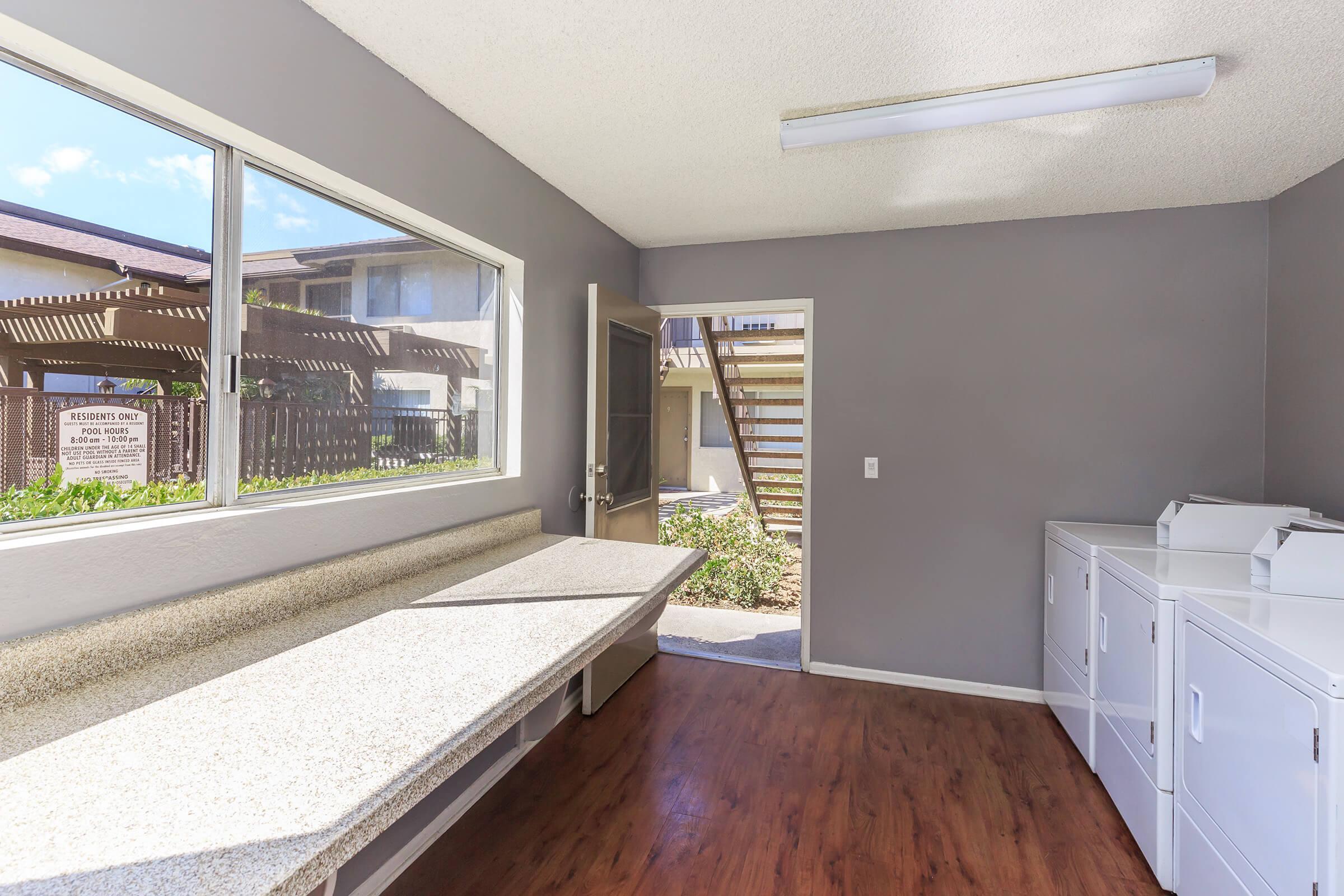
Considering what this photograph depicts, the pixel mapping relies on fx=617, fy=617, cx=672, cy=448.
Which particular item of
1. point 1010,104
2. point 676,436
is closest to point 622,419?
point 1010,104

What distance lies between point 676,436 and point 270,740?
372 inches

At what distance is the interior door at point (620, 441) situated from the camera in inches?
112

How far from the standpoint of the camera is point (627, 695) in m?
3.05

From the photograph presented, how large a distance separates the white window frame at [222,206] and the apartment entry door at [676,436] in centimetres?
800

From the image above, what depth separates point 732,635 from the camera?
396cm

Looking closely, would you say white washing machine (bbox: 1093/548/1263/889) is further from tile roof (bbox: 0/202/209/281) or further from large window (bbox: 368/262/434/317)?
tile roof (bbox: 0/202/209/281)

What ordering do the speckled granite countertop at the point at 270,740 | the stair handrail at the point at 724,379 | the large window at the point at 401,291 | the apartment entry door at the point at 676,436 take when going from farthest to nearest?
the apartment entry door at the point at 676,436 < the stair handrail at the point at 724,379 < the large window at the point at 401,291 < the speckled granite countertop at the point at 270,740

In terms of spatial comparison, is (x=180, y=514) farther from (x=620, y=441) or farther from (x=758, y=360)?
(x=758, y=360)

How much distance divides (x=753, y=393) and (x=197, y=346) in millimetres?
7900

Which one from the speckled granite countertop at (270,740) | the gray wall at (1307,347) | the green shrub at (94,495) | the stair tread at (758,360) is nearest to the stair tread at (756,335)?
the stair tread at (758,360)

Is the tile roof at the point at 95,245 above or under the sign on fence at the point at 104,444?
above

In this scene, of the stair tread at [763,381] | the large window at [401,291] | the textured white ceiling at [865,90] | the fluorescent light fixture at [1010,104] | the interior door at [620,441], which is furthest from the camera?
the stair tread at [763,381]

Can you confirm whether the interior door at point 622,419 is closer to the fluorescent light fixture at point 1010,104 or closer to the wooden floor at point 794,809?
the wooden floor at point 794,809

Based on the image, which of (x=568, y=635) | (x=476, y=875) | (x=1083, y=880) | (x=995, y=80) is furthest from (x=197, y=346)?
(x=1083, y=880)
